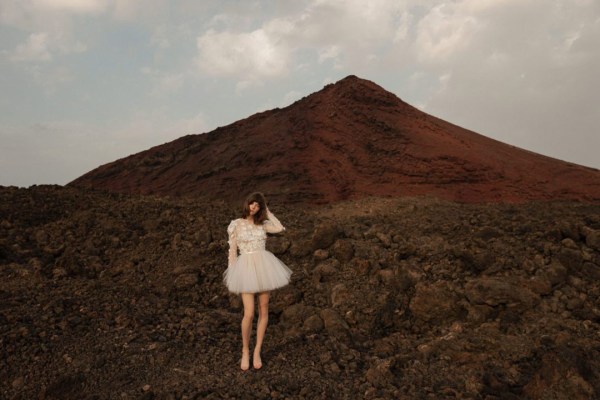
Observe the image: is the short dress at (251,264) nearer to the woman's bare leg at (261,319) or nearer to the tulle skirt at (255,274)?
the tulle skirt at (255,274)

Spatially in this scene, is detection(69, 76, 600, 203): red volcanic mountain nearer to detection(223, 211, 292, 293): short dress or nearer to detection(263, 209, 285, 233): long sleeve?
detection(263, 209, 285, 233): long sleeve

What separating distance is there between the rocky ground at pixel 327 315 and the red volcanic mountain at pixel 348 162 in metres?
5.71

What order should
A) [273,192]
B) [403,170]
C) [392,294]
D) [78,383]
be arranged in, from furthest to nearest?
1. [403,170]
2. [273,192]
3. [392,294]
4. [78,383]

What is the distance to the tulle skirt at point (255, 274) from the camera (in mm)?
3803

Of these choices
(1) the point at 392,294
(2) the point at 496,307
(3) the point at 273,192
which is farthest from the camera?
(3) the point at 273,192

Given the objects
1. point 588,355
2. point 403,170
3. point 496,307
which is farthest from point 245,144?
point 588,355

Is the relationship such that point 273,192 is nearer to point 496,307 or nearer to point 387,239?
point 387,239

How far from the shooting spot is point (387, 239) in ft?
21.6

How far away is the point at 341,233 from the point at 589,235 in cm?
326

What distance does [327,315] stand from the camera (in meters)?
4.94

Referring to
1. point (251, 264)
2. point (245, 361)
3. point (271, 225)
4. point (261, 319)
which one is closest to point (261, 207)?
point (271, 225)

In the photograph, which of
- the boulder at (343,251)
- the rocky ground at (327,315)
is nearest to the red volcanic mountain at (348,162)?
the rocky ground at (327,315)

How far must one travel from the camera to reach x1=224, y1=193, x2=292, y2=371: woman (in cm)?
382

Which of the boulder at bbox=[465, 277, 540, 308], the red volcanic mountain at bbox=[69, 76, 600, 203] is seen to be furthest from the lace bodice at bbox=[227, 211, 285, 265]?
the red volcanic mountain at bbox=[69, 76, 600, 203]
